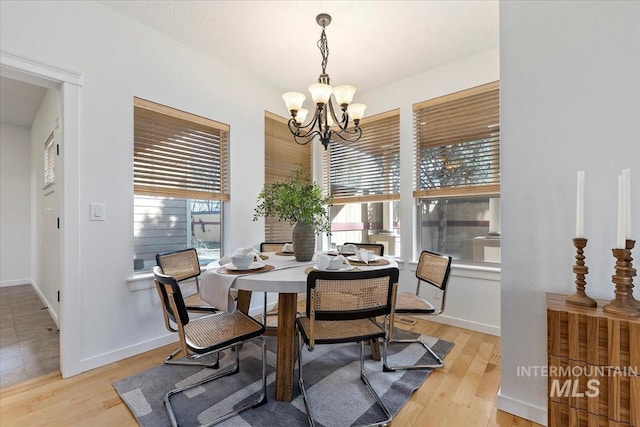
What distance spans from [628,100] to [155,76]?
3222mm

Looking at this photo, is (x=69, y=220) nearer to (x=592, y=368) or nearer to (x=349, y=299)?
(x=349, y=299)

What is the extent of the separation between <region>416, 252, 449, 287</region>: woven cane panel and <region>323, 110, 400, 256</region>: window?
0.96 m

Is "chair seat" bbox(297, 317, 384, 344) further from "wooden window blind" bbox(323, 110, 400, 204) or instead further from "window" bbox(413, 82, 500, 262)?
"wooden window blind" bbox(323, 110, 400, 204)

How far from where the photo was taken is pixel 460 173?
9.58 feet

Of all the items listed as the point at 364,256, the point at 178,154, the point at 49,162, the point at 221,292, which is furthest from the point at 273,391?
the point at 49,162

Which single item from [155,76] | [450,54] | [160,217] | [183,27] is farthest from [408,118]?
[160,217]

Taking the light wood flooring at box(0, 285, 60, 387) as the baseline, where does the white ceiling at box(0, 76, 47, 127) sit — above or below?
above

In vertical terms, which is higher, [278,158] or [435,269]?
[278,158]

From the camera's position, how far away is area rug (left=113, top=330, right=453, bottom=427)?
5.06 ft

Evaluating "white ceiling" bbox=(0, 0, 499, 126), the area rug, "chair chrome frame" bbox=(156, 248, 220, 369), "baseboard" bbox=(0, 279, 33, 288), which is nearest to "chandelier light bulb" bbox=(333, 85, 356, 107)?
"white ceiling" bbox=(0, 0, 499, 126)

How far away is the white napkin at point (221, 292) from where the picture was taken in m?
1.58

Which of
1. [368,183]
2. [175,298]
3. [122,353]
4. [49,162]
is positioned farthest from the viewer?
[368,183]

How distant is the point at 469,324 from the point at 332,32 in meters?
3.06

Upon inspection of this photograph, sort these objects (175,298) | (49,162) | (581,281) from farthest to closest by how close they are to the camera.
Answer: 1. (49,162)
2. (175,298)
3. (581,281)
